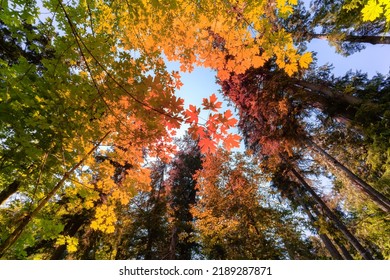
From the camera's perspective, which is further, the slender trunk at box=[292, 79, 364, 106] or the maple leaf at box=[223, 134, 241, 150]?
the slender trunk at box=[292, 79, 364, 106]

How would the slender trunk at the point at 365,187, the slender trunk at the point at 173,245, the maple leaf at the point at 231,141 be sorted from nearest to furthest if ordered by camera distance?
the maple leaf at the point at 231,141 → the slender trunk at the point at 365,187 → the slender trunk at the point at 173,245

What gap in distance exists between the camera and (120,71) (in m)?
2.43

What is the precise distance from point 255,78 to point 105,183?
764 cm

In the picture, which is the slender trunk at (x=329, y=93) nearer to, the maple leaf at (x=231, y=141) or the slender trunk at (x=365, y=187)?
the slender trunk at (x=365, y=187)

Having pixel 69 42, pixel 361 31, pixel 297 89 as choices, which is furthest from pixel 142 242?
pixel 361 31

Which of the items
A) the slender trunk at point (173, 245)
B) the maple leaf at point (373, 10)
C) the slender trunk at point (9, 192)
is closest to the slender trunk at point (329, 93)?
the maple leaf at point (373, 10)

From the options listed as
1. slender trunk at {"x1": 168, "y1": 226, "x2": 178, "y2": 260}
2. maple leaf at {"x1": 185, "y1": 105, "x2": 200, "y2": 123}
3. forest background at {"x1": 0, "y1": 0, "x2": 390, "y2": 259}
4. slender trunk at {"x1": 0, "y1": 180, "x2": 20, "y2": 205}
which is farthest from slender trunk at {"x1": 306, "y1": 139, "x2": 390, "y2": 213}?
slender trunk at {"x1": 168, "y1": 226, "x2": 178, "y2": 260}

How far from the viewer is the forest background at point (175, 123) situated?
2.49 meters

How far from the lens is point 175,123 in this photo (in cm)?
Answer: 209

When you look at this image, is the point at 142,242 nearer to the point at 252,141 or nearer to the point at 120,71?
the point at 252,141

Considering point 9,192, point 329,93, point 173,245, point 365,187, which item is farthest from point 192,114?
point 173,245

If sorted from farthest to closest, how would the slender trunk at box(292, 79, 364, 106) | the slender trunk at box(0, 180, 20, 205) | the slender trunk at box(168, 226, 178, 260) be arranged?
the slender trunk at box(168, 226, 178, 260), the slender trunk at box(292, 79, 364, 106), the slender trunk at box(0, 180, 20, 205)

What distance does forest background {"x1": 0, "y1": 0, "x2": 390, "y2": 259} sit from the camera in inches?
97.9

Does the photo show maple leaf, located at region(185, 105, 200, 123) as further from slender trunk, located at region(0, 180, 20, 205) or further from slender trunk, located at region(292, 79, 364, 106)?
slender trunk, located at region(292, 79, 364, 106)
